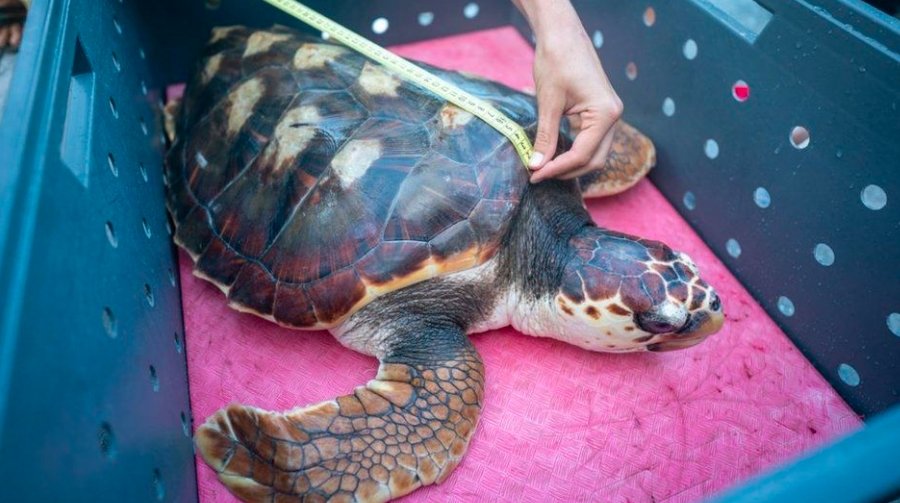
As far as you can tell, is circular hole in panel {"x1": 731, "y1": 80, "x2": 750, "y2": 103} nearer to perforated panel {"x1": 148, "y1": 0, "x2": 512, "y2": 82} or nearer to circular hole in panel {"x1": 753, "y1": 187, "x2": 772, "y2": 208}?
circular hole in panel {"x1": 753, "y1": 187, "x2": 772, "y2": 208}

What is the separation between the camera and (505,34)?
2.06 metres

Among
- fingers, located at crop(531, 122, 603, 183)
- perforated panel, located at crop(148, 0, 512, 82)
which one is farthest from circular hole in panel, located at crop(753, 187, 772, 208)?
perforated panel, located at crop(148, 0, 512, 82)

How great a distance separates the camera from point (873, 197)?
1078mm

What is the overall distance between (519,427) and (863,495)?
72cm

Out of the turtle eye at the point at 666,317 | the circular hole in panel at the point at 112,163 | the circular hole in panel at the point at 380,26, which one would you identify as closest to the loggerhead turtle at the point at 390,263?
→ the turtle eye at the point at 666,317

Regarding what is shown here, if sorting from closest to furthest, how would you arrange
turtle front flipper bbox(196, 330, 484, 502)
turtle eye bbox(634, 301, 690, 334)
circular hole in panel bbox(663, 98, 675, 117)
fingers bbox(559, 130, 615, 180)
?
turtle front flipper bbox(196, 330, 484, 502)
turtle eye bbox(634, 301, 690, 334)
fingers bbox(559, 130, 615, 180)
circular hole in panel bbox(663, 98, 675, 117)

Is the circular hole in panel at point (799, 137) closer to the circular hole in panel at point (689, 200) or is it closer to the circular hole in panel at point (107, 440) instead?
the circular hole in panel at point (689, 200)

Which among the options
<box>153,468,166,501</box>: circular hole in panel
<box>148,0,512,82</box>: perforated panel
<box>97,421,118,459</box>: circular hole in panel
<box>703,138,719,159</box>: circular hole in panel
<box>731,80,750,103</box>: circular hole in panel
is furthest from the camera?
<box>148,0,512,82</box>: perforated panel

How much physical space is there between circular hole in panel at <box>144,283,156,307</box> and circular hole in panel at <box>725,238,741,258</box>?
1.23 meters

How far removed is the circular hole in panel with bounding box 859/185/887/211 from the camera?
3.48 feet

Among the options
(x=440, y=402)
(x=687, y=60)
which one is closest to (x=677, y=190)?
(x=687, y=60)

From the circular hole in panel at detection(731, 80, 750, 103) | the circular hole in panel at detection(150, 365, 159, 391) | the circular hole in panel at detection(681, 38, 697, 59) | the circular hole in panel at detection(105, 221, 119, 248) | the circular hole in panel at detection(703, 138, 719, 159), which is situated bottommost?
the circular hole in panel at detection(150, 365, 159, 391)

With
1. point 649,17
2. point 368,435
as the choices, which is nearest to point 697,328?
point 368,435

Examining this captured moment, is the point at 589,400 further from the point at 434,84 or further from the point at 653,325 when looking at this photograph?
the point at 434,84
